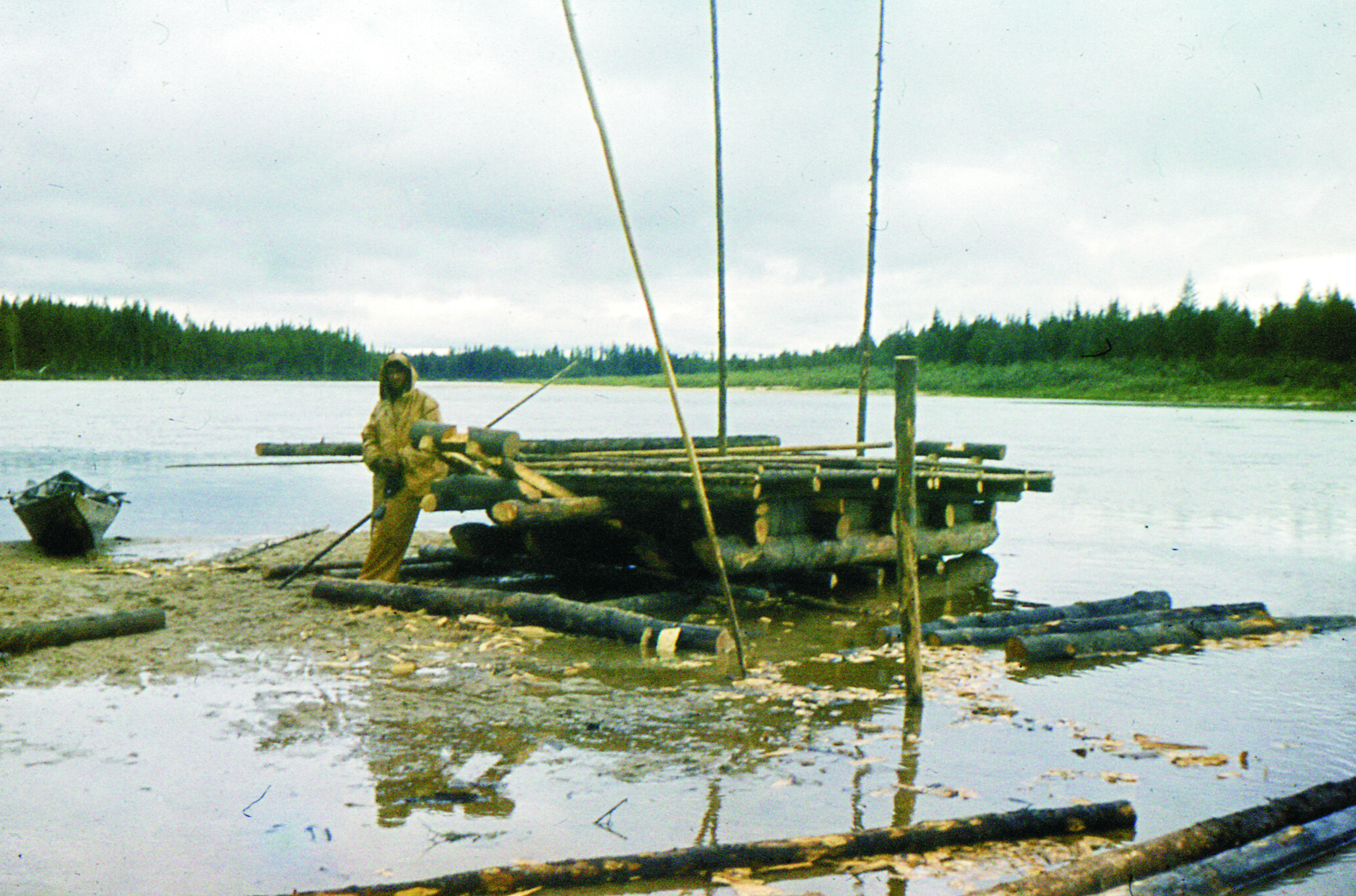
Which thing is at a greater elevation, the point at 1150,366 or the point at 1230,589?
the point at 1150,366

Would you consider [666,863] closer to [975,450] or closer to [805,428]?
[975,450]

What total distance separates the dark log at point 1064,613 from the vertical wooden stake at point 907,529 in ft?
7.48

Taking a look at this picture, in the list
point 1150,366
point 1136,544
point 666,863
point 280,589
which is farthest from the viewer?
point 1150,366

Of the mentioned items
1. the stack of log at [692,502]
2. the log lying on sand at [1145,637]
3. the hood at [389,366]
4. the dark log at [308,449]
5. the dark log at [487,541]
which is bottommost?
the log lying on sand at [1145,637]

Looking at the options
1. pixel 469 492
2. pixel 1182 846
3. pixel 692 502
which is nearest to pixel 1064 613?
pixel 692 502

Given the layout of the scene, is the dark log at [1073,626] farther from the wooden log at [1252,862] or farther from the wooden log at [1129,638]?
the wooden log at [1252,862]

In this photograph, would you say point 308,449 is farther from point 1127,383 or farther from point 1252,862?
point 1127,383

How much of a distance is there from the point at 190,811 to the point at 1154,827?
15.3 feet

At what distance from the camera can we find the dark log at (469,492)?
9.67 meters

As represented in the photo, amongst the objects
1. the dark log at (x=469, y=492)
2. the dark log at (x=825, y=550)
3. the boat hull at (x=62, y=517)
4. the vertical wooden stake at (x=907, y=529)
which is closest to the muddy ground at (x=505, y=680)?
the vertical wooden stake at (x=907, y=529)

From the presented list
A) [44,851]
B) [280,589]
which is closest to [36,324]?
[280,589]

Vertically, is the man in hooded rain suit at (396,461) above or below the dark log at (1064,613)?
above

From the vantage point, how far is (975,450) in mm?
14125

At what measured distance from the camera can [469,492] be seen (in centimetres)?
988
